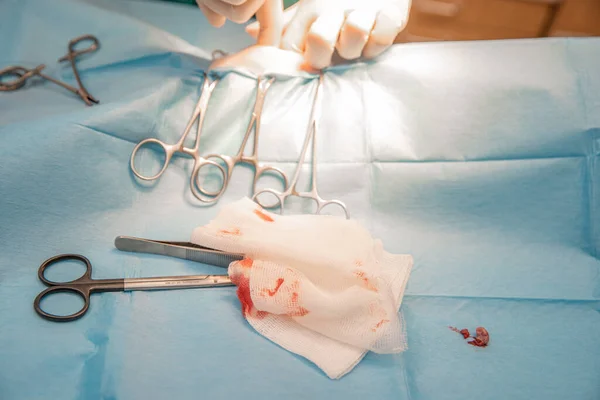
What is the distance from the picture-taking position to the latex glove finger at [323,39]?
1.33 meters

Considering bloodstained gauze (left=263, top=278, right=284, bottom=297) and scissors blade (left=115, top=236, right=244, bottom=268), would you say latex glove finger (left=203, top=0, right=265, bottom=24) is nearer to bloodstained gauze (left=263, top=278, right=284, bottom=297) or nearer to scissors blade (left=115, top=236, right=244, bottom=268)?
scissors blade (left=115, top=236, right=244, bottom=268)

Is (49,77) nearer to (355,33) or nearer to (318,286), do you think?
(355,33)

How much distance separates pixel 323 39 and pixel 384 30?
6.5 inches

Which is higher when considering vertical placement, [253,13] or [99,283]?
[253,13]

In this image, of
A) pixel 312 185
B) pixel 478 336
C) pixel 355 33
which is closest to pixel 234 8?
pixel 355 33

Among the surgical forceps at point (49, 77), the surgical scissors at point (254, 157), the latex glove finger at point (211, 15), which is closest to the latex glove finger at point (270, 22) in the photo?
the latex glove finger at point (211, 15)

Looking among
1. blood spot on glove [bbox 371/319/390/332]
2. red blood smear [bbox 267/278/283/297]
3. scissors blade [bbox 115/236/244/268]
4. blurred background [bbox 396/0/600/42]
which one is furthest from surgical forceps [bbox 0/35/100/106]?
blurred background [bbox 396/0/600/42]

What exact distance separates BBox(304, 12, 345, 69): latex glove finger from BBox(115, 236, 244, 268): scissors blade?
0.62 m

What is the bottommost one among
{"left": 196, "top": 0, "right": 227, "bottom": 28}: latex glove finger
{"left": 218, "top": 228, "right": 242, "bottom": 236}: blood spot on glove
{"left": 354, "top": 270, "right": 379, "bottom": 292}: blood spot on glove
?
{"left": 354, "top": 270, "right": 379, "bottom": 292}: blood spot on glove

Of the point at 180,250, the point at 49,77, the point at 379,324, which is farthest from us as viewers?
the point at 49,77

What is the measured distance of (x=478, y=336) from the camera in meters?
0.99

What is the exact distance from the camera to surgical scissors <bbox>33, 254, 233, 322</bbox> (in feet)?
3.14

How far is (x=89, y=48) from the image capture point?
1559 mm

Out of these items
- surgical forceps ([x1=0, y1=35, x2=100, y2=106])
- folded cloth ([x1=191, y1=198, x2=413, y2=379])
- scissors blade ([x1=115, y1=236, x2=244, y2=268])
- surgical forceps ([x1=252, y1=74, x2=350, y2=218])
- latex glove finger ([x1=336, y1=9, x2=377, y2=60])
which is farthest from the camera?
surgical forceps ([x1=0, y1=35, x2=100, y2=106])
